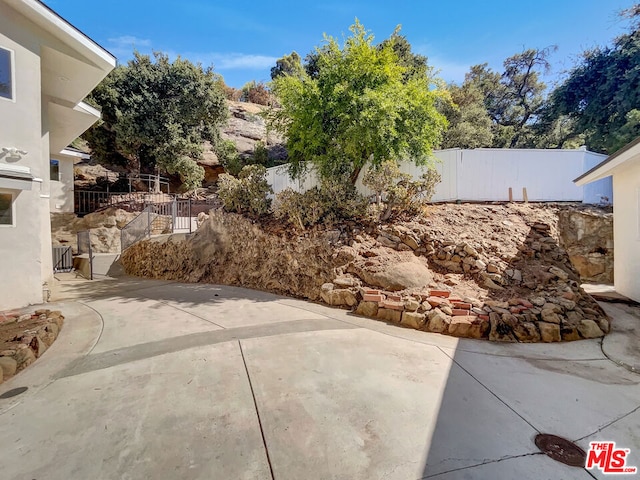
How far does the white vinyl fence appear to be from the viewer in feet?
29.0

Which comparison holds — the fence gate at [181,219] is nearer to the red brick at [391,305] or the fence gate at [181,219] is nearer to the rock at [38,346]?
the rock at [38,346]

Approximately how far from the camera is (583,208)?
8.89m

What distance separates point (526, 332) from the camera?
4.37 metres

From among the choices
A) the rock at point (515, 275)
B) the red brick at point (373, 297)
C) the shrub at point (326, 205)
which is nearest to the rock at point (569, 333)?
the rock at point (515, 275)

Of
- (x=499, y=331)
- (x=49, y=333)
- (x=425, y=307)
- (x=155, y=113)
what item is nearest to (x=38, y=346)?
(x=49, y=333)

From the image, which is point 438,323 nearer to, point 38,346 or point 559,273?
point 559,273

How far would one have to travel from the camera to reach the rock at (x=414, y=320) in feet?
15.4

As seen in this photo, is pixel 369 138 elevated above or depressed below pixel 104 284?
above

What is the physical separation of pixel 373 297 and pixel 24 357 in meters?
4.85

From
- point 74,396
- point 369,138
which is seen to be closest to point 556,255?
point 369,138

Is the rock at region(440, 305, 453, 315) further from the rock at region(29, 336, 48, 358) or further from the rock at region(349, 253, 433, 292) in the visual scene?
the rock at region(29, 336, 48, 358)

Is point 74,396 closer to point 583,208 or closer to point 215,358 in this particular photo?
point 215,358

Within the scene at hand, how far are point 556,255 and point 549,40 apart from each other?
19.6 m

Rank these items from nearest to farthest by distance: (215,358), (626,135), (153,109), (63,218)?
(215,358)
(626,135)
(63,218)
(153,109)
